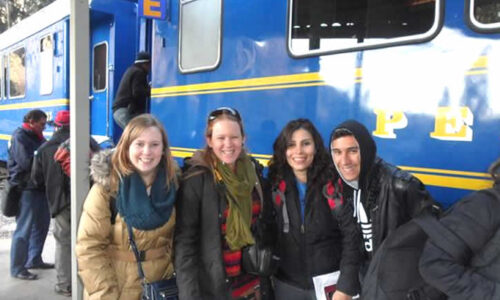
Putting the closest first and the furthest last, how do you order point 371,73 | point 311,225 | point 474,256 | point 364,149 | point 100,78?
point 474,256, point 364,149, point 311,225, point 371,73, point 100,78

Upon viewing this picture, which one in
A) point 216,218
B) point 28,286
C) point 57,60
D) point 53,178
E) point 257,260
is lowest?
point 28,286

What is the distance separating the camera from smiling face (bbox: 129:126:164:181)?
217 cm

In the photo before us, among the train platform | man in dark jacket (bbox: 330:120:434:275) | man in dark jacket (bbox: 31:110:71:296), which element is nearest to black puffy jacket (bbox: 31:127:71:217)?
man in dark jacket (bbox: 31:110:71:296)

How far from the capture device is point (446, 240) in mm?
1605

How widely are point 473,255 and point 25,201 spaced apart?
4.21 meters

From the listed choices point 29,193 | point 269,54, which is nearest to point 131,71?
point 29,193

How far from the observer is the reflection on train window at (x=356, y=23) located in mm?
2660

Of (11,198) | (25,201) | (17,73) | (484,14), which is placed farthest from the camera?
(17,73)

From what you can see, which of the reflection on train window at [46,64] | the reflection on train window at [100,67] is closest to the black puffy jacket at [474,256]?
the reflection on train window at [100,67]

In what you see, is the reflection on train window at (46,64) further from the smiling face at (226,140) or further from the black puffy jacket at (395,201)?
the black puffy jacket at (395,201)

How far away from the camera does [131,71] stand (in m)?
5.48

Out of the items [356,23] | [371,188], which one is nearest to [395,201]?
[371,188]

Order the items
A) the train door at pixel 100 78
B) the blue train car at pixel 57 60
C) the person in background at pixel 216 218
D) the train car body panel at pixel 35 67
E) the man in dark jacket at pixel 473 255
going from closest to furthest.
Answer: the man in dark jacket at pixel 473 255
the person in background at pixel 216 218
the blue train car at pixel 57 60
the train door at pixel 100 78
the train car body panel at pixel 35 67

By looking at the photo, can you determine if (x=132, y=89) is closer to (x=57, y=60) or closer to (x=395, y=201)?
(x=57, y=60)
